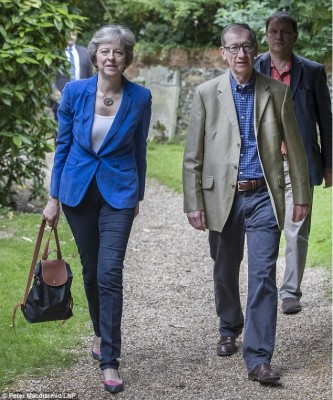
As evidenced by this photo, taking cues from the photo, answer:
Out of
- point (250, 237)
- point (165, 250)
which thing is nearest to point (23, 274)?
point (165, 250)

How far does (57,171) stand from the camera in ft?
20.1

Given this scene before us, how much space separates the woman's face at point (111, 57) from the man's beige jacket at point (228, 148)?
68 centimetres

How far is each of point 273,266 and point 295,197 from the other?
0.48 meters

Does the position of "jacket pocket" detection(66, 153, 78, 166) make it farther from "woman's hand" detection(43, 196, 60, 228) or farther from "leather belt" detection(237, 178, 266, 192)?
"leather belt" detection(237, 178, 266, 192)

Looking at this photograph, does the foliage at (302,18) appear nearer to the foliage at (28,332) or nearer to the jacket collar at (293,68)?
the jacket collar at (293,68)

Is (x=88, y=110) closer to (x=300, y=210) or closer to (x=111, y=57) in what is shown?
(x=111, y=57)


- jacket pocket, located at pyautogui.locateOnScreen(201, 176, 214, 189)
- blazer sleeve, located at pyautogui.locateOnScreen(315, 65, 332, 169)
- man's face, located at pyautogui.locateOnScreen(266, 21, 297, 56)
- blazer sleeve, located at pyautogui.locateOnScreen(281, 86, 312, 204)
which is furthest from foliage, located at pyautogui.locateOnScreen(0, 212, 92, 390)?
man's face, located at pyautogui.locateOnScreen(266, 21, 297, 56)

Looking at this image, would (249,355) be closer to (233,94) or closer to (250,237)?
(250,237)

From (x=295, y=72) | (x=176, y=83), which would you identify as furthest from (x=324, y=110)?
(x=176, y=83)

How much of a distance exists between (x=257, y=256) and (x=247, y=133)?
0.74m

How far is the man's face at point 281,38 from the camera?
744 cm

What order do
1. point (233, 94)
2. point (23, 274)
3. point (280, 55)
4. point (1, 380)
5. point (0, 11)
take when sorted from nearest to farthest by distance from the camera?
1. point (1, 380)
2. point (233, 94)
3. point (280, 55)
4. point (23, 274)
5. point (0, 11)

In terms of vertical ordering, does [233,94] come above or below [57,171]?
above

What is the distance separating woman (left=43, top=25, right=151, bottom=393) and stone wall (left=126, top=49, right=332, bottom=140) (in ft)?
45.4
